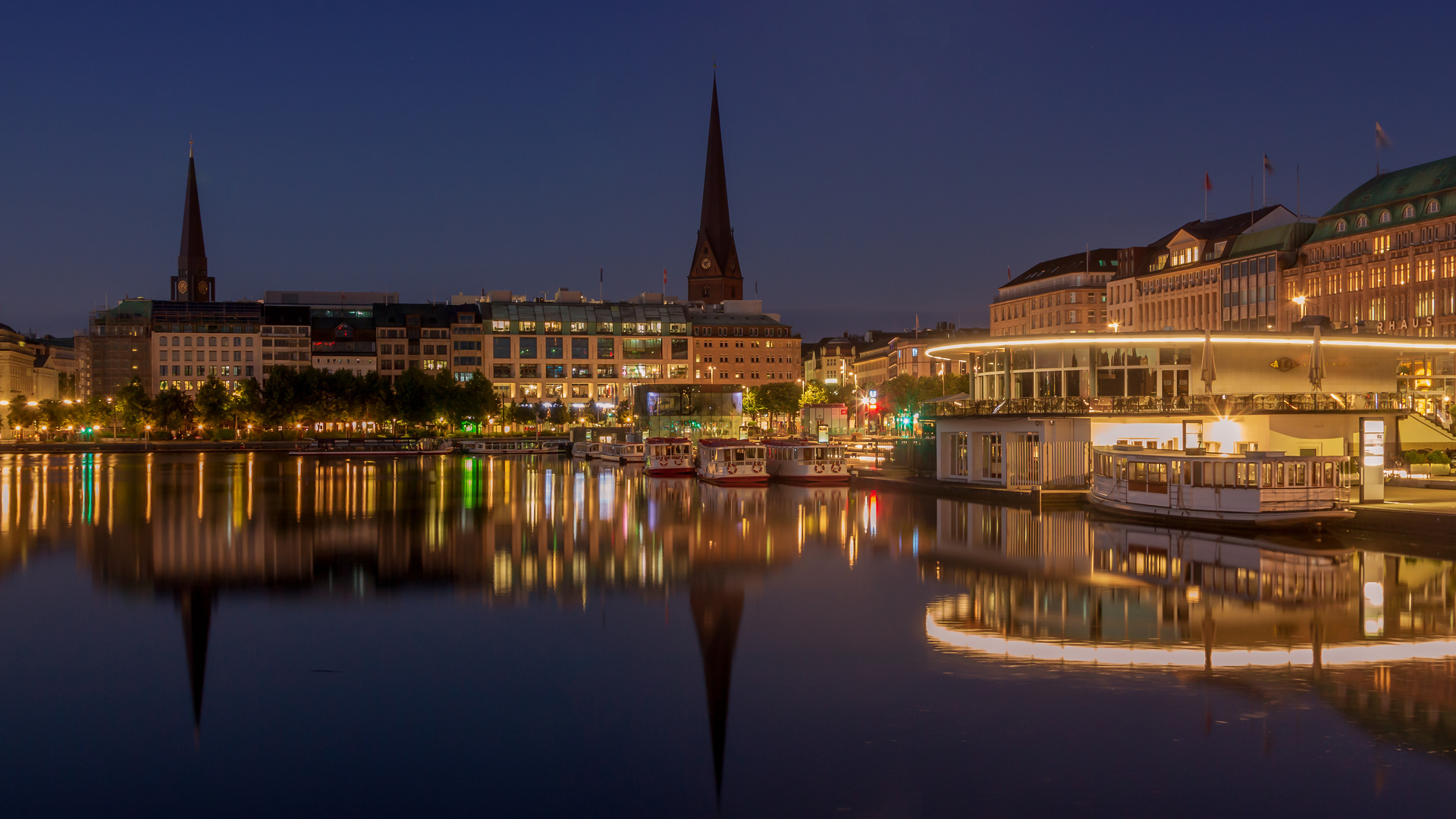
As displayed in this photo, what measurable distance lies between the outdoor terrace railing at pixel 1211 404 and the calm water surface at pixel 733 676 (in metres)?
13.2

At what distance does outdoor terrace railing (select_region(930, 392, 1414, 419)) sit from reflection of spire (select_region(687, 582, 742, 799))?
2607 cm

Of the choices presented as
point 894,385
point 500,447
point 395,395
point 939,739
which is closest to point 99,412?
point 395,395

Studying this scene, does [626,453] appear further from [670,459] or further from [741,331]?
[741,331]

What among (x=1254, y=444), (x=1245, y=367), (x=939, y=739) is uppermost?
(x=1245, y=367)

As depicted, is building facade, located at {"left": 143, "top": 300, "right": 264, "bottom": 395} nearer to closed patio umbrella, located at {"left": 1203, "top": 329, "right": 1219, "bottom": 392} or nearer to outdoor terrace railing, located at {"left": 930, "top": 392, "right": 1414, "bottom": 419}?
outdoor terrace railing, located at {"left": 930, "top": 392, "right": 1414, "bottom": 419}

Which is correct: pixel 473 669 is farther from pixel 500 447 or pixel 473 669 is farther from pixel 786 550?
pixel 500 447

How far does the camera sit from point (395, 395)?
144m

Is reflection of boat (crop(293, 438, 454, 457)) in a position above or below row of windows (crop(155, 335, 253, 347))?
below

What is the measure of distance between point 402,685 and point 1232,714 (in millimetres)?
12102

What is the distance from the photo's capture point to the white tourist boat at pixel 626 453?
103312 mm

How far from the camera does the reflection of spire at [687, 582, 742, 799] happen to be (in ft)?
50.6

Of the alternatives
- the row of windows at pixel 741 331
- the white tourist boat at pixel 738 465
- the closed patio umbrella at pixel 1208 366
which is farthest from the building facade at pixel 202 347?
the closed patio umbrella at pixel 1208 366

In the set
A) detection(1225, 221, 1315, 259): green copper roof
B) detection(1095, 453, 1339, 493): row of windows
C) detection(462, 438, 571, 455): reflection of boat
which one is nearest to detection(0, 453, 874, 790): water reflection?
detection(1095, 453, 1339, 493): row of windows

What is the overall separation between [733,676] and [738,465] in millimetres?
50278
